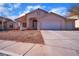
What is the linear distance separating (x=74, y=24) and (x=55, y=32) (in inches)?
35.9

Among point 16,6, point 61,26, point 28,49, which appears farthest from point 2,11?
point 61,26

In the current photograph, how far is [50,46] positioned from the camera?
6.38 meters

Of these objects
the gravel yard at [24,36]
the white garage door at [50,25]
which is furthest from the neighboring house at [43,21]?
the gravel yard at [24,36]

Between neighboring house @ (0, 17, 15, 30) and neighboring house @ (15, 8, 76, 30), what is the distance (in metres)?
0.27

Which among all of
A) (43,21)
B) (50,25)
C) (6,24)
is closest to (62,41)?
(50,25)

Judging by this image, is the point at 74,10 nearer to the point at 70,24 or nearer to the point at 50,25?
the point at 70,24

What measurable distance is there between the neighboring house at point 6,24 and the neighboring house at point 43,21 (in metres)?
0.27

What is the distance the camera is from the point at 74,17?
7340 millimetres

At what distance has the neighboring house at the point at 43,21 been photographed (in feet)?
23.7

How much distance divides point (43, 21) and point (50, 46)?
5.16 feet

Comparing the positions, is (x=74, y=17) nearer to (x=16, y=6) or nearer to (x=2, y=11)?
(x=16, y=6)

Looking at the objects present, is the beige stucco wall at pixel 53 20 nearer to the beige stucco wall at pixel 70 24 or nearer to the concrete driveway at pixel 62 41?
the beige stucco wall at pixel 70 24

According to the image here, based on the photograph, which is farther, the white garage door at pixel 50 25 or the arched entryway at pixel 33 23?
the white garage door at pixel 50 25

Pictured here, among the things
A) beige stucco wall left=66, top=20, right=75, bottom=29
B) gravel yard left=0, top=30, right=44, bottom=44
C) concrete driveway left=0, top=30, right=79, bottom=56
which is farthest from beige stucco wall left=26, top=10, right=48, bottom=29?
beige stucco wall left=66, top=20, right=75, bottom=29
